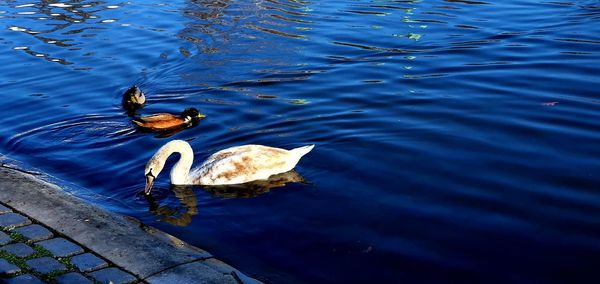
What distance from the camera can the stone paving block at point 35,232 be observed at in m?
7.48

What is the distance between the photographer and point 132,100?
13.0 meters

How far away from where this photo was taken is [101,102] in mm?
13617

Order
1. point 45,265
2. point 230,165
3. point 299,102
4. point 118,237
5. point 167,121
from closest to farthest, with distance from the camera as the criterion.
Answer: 1. point 45,265
2. point 118,237
3. point 230,165
4. point 167,121
5. point 299,102

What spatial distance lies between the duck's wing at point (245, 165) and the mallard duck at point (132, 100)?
3.39 meters

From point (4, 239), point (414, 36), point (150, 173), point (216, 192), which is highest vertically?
point (414, 36)

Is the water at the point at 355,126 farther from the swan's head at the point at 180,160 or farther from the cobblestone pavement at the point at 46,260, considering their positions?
the cobblestone pavement at the point at 46,260

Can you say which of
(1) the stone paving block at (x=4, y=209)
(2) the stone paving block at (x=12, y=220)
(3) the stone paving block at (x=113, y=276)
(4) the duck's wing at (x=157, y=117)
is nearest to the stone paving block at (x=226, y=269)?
(3) the stone paving block at (x=113, y=276)

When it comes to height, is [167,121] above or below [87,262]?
below

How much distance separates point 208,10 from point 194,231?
516 inches

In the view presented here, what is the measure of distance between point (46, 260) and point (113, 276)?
0.69m

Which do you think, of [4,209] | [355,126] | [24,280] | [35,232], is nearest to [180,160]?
[4,209]

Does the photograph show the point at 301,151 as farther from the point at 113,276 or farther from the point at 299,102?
the point at 113,276

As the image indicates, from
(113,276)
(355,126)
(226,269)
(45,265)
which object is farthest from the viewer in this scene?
(355,126)

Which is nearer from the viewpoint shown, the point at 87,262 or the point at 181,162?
the point at 87,262
